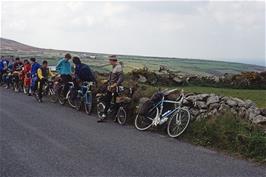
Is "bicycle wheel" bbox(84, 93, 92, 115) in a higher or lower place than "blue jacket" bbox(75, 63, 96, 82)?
lower

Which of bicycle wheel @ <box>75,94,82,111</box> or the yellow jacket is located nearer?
bicycle wheel @ <box>75,94,82,111</box>

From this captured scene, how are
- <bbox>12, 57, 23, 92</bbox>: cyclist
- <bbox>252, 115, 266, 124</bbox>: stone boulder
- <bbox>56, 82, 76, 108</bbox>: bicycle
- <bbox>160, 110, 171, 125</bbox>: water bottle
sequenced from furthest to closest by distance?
<bbox>12, 57, 23, 92</bbox>: cyclist, <bbox>56, 82, 76, 108</bbox>: bicycle, <bbox>160, 110, 171, 125</bbox>: water bottle, <bbox>252, 115, 266, 124</bbox>: stone boulder

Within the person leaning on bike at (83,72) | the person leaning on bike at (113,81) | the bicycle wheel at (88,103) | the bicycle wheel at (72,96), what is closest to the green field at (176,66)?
the bicycle wheel at (72,96)

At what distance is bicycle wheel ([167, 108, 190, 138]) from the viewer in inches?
427

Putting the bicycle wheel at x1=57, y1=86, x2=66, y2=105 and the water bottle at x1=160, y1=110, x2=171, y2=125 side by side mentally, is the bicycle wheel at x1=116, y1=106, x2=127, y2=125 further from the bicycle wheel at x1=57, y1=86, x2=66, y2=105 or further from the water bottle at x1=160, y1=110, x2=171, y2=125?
the bicycle wheel at x1=57, y1=86, x2=66, y2=105

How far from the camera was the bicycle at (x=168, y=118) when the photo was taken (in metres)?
10.9

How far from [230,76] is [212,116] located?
11696 millimetres

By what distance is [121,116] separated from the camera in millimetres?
12977

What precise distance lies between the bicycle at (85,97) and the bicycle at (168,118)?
10.4ft

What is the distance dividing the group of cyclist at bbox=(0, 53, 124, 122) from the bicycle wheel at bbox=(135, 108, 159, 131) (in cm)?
154

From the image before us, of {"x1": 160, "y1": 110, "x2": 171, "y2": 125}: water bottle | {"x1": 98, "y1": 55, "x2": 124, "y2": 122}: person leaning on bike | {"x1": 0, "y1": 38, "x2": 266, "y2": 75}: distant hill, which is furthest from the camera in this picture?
{"x1": 0, "y1": 38, "x2": 266, "y2": 75}: distant hill

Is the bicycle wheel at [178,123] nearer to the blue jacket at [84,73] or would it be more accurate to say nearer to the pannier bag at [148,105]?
the pannier bag at [148,105]

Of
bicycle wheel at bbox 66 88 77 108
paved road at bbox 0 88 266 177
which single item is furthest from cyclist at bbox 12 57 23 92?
paved road at bbox 0 88 266 177

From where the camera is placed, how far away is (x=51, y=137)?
1044 centimetres
